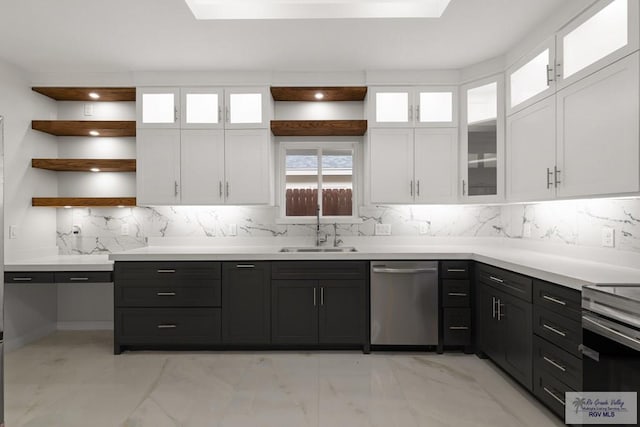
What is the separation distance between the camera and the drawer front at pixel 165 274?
11.2 feet

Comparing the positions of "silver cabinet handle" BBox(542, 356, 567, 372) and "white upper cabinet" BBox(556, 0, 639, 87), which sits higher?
"white upper cabinet" BBox(556, 0, 639, 87)

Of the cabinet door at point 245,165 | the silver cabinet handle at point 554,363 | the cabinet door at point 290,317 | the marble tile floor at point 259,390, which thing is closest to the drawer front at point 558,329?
the silver cabinet handle at point 554,363

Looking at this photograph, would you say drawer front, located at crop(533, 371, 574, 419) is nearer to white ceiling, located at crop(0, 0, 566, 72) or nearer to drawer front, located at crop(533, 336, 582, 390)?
drawer front, located at crop(533, 336, 582, 390)

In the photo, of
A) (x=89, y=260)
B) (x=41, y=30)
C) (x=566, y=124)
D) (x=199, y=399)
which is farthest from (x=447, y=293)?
(x=41, y=30)

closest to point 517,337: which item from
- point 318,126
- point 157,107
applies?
point 318,126

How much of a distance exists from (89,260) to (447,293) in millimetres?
3386

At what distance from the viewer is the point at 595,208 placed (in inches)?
108

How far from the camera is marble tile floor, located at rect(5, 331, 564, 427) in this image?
235 cm

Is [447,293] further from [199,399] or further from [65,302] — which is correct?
[65,302]

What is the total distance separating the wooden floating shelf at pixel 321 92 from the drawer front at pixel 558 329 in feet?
8.11

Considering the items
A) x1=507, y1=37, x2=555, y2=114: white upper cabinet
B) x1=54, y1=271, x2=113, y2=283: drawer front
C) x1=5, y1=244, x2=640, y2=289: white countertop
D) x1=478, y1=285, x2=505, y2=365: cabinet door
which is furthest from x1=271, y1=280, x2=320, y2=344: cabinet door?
x1=507, y1=37, x2=555, y2=114: white upper cabinet

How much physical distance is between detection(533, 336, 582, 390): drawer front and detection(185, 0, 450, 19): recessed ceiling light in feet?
7.65

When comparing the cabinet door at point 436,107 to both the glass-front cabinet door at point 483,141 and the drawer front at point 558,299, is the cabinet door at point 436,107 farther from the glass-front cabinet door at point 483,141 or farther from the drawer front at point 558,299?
the drawer front at point 558,299

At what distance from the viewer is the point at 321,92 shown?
3783mm
